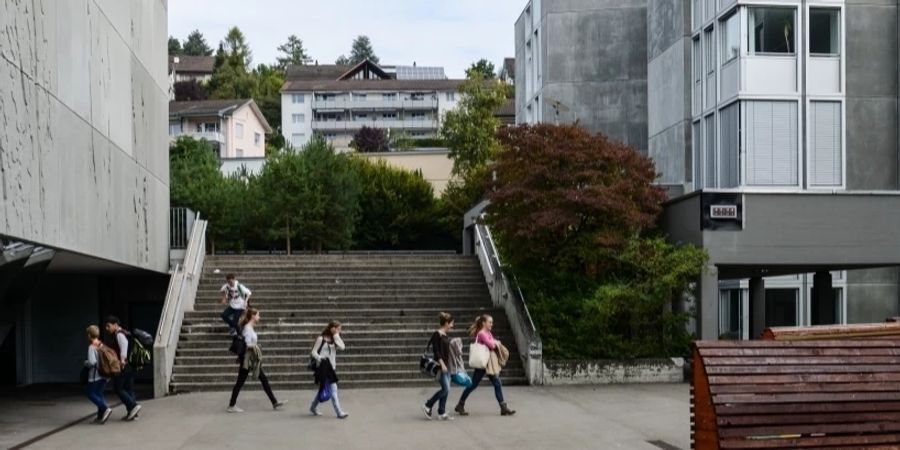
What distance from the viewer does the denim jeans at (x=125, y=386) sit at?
58.1 feet

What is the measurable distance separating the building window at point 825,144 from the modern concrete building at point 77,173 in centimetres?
1677

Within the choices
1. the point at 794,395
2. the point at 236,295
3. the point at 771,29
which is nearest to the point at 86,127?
the point at 236,295

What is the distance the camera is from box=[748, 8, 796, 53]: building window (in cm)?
2991

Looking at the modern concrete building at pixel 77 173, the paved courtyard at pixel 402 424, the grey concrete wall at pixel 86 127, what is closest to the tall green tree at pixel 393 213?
the modern concrete building at pixel 77 173

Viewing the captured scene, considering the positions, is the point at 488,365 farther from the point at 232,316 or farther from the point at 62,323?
the point at 62,323

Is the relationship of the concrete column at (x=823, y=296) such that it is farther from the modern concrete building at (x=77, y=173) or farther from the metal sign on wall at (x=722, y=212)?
the modern concrete building at (x=77, y=173)

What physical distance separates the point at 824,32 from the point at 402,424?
1924 cm

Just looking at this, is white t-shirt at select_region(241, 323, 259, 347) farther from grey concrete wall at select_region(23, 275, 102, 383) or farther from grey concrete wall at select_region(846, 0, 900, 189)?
grey concrete wall at select_region(846, 0, 900, 189)

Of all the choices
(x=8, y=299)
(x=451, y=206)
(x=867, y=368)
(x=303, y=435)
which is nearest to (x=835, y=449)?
(x=867, y=368)

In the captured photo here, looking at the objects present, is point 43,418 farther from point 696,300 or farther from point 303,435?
point 696,300

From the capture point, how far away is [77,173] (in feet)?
58.3

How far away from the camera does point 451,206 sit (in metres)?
53.1

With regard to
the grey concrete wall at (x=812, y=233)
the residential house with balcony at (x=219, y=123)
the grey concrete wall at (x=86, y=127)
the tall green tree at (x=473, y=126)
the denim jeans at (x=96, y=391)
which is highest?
the residential house with balcony at (x=219, y=123)

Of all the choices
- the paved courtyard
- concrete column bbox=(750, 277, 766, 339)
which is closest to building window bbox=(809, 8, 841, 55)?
concrete column bbox=(750, 277, 766, 339)
